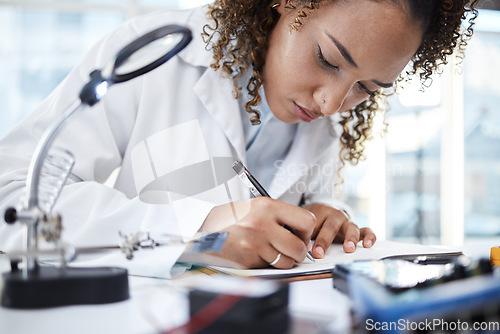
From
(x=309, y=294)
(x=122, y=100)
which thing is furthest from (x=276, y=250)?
(x=122, y=100)

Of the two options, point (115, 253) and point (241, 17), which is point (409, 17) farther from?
point (115, 253)

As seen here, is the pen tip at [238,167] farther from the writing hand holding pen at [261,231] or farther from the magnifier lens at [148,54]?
the magnifier lens at [148,54]

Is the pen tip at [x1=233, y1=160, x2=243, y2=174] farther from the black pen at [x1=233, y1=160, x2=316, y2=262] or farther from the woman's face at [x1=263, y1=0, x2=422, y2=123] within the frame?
the woman's face at [x1=263, y1=0, x2=422, y2=123]

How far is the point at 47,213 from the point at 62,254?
0.04m

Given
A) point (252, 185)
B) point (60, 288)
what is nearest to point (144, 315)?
point (60, 288)

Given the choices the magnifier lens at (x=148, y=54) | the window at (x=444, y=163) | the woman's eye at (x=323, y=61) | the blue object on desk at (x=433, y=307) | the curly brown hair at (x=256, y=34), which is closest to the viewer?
the blue object on desk at (x=433, y=307)

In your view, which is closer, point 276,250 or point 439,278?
point 439,278

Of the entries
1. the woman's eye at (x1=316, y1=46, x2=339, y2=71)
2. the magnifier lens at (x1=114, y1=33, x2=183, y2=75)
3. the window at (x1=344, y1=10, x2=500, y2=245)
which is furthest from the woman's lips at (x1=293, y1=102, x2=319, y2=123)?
the window at (x1=344, y1=10, x2=500, y2=245)

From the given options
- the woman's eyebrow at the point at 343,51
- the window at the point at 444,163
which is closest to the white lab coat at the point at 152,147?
the woman's eyebrow at the point at 343,51

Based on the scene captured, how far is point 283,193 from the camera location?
965mm

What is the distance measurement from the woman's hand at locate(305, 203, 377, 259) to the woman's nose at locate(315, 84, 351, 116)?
19 cm

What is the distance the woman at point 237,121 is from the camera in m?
0.54

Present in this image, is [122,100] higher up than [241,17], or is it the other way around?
[241,17]

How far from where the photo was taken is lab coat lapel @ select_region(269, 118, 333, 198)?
A: 952 mm
